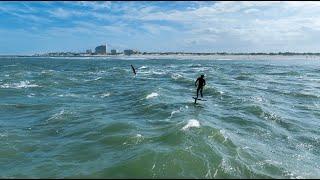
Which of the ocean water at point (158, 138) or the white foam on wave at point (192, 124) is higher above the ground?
the white foam on wave at point (192, 124)

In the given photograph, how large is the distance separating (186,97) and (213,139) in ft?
48.7

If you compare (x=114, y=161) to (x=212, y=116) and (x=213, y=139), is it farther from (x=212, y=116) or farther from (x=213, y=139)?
(x=212, y=116)

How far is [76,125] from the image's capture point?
71.4 ft

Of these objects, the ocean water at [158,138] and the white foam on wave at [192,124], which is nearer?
the ocean water at [158,138]

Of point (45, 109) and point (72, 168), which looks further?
point (45, 109)

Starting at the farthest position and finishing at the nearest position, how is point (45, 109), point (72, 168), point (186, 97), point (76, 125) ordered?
point (186, 97) < point (45, 109) < point (76, 125) < point (72, 168)

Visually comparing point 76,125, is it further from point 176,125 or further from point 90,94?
point 90,94

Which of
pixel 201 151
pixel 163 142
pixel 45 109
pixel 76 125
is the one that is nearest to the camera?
pixel 201 151

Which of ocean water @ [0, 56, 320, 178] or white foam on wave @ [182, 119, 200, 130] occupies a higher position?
white foam on wave @ [182, 119, 200, 130]

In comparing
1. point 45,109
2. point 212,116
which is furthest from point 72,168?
point 45,109

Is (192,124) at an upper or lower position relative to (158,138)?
upper

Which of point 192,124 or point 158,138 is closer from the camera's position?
point 158,138

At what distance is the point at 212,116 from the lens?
79.4 feet

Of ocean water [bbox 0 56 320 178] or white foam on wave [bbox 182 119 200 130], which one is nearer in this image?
ocean water [bbox 0 56 320 178]
